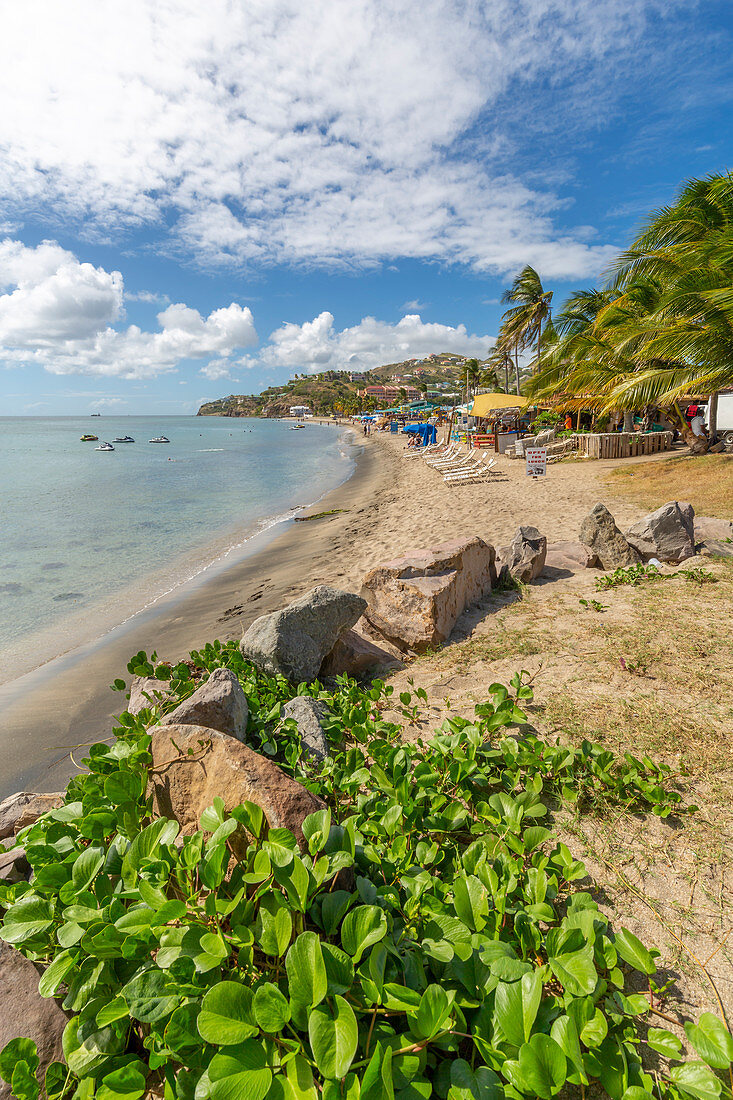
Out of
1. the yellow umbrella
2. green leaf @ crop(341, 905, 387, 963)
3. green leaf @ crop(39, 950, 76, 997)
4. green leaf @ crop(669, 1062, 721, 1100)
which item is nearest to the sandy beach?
green leaf @ crop(39, 950, 76, 997)

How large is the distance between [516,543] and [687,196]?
730 inches

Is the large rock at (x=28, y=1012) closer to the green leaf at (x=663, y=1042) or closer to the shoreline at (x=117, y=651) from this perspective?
the green leaf at (x=663, y=1042)

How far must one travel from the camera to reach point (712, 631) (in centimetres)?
388

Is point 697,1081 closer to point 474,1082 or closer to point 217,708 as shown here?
Answer: point 474,1082

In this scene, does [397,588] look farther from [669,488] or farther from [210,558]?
[669,488]

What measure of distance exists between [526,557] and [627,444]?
15177 millimetres

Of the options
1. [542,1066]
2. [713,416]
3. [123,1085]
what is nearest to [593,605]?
[542,1066]

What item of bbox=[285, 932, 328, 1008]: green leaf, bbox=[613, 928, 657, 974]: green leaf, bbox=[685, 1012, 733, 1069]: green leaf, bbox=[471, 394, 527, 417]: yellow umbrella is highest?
bbox=[471, 394, 527, 417]: yellow umbrella

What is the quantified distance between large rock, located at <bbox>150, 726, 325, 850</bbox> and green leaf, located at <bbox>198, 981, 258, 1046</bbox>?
22.9 inches

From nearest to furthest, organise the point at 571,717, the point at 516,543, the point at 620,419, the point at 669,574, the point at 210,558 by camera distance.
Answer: the point at 571,717 < the point at 669,574 < the point at 516,543 < the point at 210,558 < the point at 620,419

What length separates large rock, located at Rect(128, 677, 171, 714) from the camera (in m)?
2.89

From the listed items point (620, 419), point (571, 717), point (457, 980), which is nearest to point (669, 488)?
point (571, 717)

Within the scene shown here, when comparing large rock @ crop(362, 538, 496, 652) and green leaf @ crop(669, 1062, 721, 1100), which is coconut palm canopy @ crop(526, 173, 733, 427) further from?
green leaf @ crop(669, 1062, 721, 1100)

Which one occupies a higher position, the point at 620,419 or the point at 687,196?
the point at 687,196
